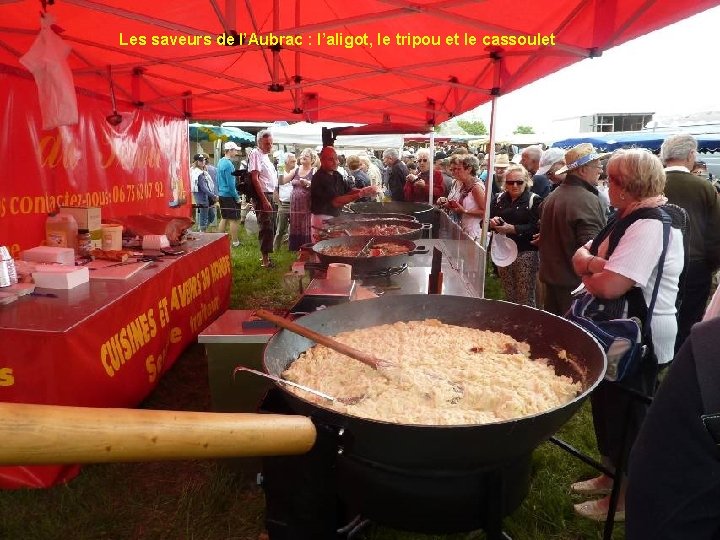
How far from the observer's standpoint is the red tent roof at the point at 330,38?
10.3ft

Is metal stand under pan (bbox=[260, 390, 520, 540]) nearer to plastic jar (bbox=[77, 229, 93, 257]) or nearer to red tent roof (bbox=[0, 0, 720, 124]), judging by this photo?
red tent roof (bbox=[0, 0, 720, 124])

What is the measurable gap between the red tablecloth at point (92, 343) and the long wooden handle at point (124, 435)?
218 cm

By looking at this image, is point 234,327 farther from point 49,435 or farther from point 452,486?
point 49,435

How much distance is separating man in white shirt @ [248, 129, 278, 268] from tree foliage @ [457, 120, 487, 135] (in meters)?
79.5

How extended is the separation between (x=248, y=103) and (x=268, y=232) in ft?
8.01

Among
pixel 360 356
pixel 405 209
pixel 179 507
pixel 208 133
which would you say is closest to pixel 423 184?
pixel 405 209

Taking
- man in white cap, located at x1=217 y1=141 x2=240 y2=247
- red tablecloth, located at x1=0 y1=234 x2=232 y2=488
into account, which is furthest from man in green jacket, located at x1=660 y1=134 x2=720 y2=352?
man in white cap, located at x1=217 y1=141 x2=240 y2=247

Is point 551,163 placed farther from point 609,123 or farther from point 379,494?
point 609,123

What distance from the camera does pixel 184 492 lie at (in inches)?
113

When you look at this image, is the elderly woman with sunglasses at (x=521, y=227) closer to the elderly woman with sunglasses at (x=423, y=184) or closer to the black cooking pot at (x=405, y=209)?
the black cooking pot at (x=405, y=209)

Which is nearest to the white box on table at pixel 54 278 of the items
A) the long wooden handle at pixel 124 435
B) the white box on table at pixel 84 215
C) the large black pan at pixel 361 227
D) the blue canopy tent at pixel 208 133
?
the white box on table at pixel 84 215

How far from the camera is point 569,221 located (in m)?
4.04

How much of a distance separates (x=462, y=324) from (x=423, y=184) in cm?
731

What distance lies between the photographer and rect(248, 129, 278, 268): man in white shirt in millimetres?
8656
